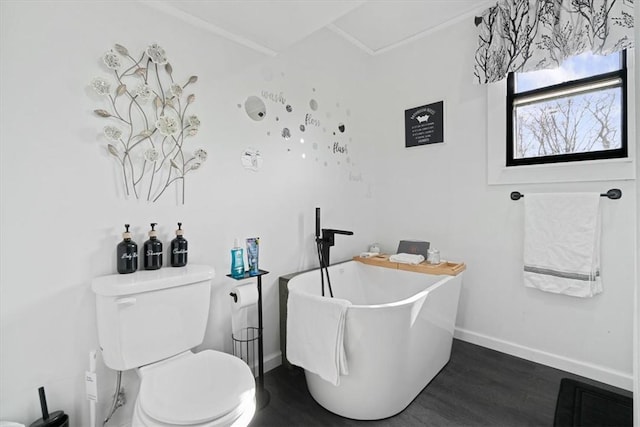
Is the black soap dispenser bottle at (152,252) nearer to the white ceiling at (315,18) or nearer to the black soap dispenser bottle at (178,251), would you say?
the black soap dispenser bottle at (178,251)

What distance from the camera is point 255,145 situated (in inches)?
87.4

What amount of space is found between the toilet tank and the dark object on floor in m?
2.01

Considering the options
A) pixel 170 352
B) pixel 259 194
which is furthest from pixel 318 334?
pixel 259 194

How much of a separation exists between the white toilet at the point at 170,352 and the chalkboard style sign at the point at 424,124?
2278 millimetres

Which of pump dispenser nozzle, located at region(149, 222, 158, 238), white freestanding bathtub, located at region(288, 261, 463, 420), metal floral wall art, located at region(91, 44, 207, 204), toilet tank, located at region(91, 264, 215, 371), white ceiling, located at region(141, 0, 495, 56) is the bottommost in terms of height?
white freestanding bathtub, located at region(288, 261, 463, 420)

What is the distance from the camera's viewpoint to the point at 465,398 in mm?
1933

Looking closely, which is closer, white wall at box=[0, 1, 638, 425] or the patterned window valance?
white wall at box=[0, 1, 638, 425]

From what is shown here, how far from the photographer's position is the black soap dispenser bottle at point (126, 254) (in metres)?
1.57

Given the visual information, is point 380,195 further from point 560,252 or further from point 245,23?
point 245,23

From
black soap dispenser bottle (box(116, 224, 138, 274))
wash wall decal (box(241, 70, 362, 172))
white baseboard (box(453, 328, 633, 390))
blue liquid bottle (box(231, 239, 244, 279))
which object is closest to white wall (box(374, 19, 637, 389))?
white baseboard (box(453, 328, 633, 390))

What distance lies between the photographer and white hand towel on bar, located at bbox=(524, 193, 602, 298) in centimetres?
207

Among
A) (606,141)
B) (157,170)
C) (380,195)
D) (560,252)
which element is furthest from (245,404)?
(606,141)

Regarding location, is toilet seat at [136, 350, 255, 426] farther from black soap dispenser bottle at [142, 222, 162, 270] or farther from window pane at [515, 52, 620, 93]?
window pane at [515, 52, 620, 93]

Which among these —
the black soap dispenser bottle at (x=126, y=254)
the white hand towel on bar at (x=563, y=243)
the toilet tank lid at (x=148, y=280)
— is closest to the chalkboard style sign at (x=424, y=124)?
the white hand towel on bar at (x=563, y=243)
